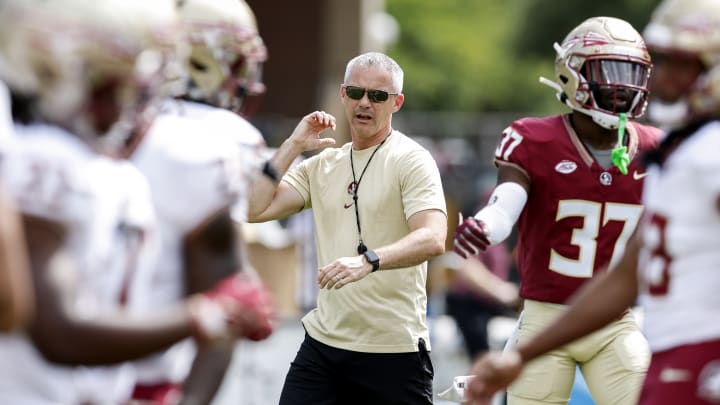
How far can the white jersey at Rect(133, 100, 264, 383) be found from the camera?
3420mm

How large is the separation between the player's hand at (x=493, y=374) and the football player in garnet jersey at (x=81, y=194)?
80cm

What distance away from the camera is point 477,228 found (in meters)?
5.06

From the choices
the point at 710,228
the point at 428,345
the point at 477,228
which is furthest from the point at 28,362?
the point at 428,345

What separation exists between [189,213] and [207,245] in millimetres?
99

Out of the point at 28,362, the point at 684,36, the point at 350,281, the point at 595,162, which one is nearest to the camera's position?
the point at 28,362

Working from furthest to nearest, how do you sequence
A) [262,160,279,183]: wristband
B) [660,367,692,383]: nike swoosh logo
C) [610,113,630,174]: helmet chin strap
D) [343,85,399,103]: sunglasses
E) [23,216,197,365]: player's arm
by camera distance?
[343,85,399,103]: sunglasses, [610,113,630,174]: helmet chin strap, [262,160,279,183]: wristband, [660,367,692,383]: nike swoosh logo, [23,216,197,365]: player's arm

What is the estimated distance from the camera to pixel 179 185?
3422 mm

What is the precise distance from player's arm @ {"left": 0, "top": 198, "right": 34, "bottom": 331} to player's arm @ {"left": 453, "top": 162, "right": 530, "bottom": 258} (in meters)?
2.58

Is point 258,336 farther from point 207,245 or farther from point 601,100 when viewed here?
point 601,100

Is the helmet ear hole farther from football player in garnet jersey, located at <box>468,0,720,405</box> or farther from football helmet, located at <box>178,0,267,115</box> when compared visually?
football player in garnet jersey, located at <box>468,0,720,405</box>

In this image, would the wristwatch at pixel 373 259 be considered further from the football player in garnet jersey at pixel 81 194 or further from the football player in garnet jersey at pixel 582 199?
the football player in garnet jersey at pixel 81 194

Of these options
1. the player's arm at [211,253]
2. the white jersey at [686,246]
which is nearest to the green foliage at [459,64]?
the white jersey at [686,246]

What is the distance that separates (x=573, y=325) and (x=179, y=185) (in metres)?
1.23

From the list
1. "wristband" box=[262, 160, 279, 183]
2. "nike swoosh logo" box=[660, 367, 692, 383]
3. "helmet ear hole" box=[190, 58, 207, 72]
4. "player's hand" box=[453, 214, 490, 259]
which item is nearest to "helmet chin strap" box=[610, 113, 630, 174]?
"player's hand" box=[453, 214, 490, 259]
